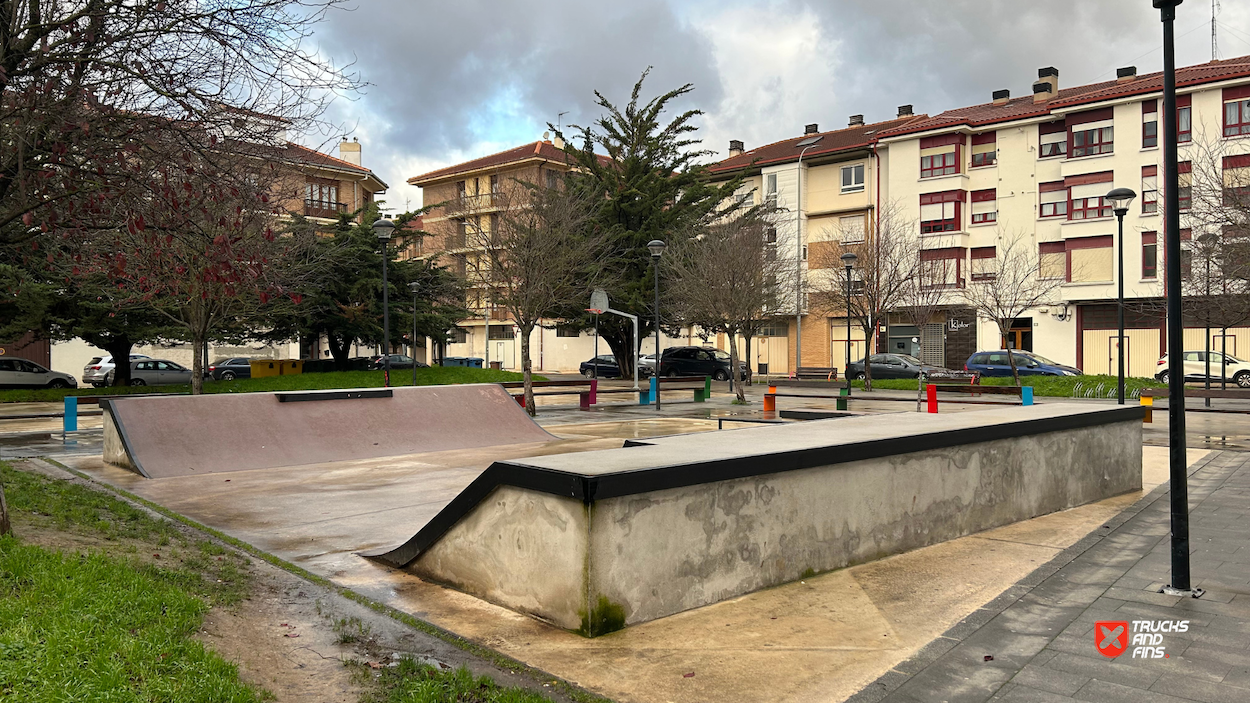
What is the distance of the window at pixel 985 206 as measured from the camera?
44812 mm

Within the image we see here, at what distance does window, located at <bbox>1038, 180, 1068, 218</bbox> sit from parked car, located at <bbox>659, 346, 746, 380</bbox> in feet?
58.9

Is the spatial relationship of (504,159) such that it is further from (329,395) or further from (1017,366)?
(329,395)

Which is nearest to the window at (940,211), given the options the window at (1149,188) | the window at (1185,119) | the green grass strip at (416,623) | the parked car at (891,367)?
the window at (1149,188)

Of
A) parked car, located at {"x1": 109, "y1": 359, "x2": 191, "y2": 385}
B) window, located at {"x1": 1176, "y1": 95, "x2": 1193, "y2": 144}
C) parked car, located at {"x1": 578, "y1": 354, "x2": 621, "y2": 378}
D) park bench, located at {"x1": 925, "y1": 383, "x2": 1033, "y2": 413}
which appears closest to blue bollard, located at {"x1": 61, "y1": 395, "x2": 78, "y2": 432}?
park bench, located at {"x1": 925, "y1": 383, "x2": 1033, "y2": 413}

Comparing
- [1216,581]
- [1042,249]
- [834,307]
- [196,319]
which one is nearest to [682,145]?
[834,307]

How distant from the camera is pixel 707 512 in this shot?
5.11 metres

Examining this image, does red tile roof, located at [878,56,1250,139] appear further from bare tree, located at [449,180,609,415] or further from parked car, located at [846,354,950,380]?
bare tree, located at [449,180,609,415]

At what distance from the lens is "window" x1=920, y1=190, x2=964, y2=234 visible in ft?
148

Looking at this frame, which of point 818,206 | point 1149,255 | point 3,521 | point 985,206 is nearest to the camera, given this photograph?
point 3,521

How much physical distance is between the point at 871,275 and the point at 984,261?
13.4 metres

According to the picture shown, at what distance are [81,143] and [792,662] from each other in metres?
5.97

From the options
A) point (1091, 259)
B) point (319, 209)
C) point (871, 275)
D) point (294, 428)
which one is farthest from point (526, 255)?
point (1091, 259)

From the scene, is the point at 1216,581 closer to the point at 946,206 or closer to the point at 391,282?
the point at 391,282

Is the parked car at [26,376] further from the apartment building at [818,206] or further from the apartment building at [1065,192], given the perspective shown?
the apartment building at [1065,192]
